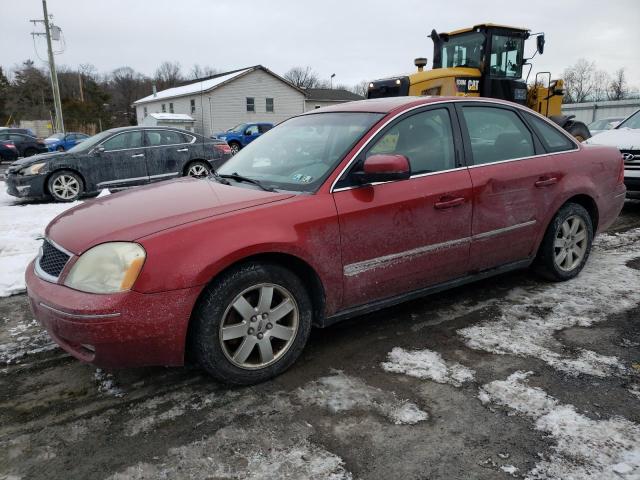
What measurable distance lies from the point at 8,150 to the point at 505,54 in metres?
20.3

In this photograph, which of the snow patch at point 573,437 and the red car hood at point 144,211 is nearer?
the snow patch at point 573,437

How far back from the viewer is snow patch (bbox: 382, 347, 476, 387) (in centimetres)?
299

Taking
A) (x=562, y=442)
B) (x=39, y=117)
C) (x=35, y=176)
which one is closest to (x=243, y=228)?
(x=562, y=442)

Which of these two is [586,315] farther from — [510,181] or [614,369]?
[510,181]

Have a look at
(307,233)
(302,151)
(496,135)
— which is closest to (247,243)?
(307,233)

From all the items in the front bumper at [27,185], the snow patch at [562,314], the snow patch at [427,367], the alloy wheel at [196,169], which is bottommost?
the snow patch at [427,367]

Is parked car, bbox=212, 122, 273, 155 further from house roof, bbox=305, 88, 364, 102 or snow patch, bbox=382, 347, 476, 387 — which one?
snow patch, bbox=382, 347, 476, 387

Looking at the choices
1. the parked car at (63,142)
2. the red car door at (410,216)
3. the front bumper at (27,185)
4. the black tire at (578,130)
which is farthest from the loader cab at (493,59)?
the parked car at (63,142)

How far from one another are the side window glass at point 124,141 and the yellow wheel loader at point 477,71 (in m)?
5.13

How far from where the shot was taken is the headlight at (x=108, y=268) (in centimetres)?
255

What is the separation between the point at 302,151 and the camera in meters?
3.66

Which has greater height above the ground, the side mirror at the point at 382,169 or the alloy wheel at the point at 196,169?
the side mirror at the point at 382,169

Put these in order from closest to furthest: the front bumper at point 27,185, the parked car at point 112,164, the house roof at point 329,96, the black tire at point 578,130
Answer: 1. the front bumper at point 27,185
2. the parked car at point 112,164
3. the black tire at point 578,130
4. the house roof at point 329,96

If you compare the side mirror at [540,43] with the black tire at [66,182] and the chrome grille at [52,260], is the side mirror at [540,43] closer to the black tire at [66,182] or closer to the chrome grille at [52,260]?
the black tire at [66,182]
